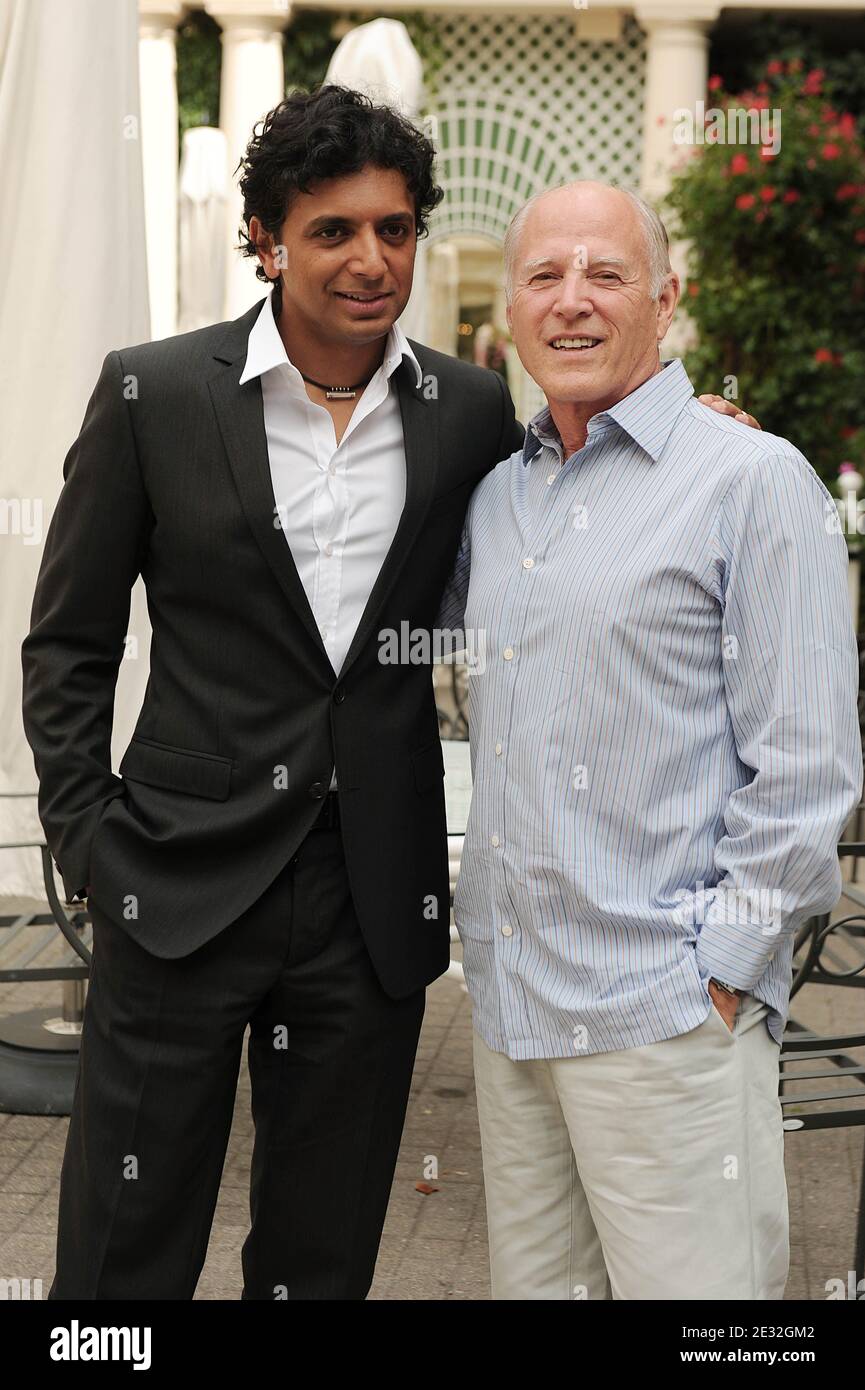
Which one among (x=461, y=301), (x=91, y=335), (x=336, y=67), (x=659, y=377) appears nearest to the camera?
(x=659, y=377)

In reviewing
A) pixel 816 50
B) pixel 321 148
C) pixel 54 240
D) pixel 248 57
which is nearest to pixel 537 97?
pixel 816 50

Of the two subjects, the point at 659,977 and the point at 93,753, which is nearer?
the point at 659,977

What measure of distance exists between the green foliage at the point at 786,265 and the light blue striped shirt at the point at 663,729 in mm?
8275

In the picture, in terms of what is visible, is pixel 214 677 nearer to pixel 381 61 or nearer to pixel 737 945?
pixel 737 945

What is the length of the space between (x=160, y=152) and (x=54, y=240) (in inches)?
246

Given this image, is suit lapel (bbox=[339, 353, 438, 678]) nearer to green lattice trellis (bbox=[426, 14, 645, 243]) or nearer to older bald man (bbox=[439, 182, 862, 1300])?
older bald man (bbox=[439, 182, 862, 1300])

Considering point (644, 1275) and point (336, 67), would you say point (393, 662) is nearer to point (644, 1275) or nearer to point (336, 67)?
point (644, 1275)

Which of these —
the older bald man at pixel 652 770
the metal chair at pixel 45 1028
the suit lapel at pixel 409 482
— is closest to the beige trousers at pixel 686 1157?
the older bald man at pixel 652 770

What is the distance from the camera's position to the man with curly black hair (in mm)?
2152

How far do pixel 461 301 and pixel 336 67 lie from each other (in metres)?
8.51

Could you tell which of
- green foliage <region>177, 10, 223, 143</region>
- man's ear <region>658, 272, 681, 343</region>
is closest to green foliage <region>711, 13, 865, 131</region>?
green foliage <region>177, 10, 223, 143</region>

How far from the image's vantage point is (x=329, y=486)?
220 cm
